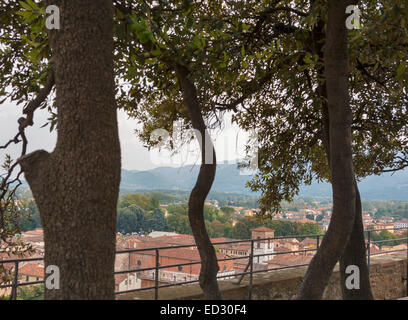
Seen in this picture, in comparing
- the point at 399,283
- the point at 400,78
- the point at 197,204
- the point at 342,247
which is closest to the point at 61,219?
the point at 197,204

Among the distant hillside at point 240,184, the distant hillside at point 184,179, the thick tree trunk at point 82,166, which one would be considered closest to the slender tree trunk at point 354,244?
the distant hillside at point 240,184

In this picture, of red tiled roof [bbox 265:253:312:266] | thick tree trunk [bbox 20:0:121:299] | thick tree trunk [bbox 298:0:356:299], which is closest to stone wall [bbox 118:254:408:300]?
red tiled roof [bbox 265:253:312:266]

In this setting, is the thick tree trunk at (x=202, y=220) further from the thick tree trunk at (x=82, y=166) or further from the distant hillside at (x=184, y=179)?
the thick tree trunk at (x=82, y=166)

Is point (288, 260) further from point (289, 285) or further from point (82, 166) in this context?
point (82, 166)

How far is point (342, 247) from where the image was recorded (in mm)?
3664

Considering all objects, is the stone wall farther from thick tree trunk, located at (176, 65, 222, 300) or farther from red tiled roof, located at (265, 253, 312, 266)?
thick tree trunk, located at (176, 65, 222, 300)

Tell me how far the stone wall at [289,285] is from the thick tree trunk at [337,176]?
2590mm

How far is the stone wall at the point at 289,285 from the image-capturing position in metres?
6.08

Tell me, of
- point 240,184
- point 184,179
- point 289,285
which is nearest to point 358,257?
point 289,285

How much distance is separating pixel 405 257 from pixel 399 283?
71 centimetres

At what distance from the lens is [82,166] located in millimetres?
2465

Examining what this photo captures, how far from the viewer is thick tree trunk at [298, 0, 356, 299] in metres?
3.57

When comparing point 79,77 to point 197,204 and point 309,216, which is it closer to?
point 197,204

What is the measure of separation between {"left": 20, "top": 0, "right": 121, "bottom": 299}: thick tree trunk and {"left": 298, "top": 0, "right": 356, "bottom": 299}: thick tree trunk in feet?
6.14
